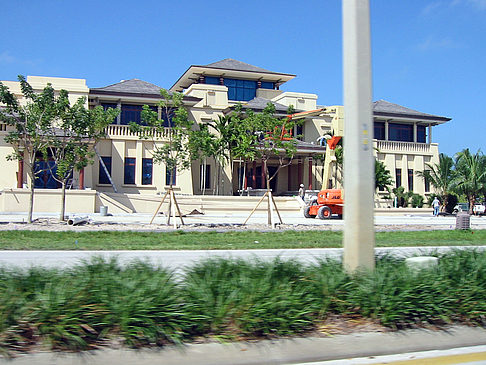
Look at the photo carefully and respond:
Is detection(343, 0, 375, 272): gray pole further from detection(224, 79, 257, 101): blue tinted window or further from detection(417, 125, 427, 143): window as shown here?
detection(417, 125, 427, 143): window

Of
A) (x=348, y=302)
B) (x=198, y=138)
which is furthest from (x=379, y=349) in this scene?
(x=198, y=138)

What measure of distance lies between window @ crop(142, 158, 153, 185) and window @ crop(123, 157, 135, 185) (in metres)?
0.79

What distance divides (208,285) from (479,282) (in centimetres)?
353

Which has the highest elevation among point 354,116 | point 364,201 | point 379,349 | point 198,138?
point 198,138

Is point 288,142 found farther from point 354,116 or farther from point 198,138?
point 354,116

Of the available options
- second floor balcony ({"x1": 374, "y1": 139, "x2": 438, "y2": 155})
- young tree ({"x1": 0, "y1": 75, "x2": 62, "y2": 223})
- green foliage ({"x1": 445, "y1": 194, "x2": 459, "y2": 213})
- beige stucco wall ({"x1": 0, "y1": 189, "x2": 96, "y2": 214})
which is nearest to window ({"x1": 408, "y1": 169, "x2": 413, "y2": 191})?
second floor balcony ({"x1": 374, "y1": 139, "x2": 438, "y2": 155})

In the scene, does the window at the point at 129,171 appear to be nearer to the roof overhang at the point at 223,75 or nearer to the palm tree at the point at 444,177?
the roof overhang at the point at 223,75

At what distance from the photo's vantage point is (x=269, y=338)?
5.39 meters

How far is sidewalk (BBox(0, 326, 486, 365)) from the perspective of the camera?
4.78 m

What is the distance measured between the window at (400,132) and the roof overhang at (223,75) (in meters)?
11.5

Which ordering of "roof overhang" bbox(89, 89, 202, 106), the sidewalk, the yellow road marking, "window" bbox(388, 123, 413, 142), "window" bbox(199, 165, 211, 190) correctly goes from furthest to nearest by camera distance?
"window" bbox(388, 123, 413, 142), "window" bbox(199, 165, 211, 190), "roof overhang" bbox(89, 89, 202, 106), the yellow road marking, the sidewalk

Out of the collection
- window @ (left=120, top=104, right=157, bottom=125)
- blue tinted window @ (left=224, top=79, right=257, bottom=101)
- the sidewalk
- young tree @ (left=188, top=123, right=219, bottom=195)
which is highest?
blue tinted window @ (left=224, top=79, right=257, bottom=101)

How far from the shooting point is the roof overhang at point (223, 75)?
166 ft

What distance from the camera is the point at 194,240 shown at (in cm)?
1816
